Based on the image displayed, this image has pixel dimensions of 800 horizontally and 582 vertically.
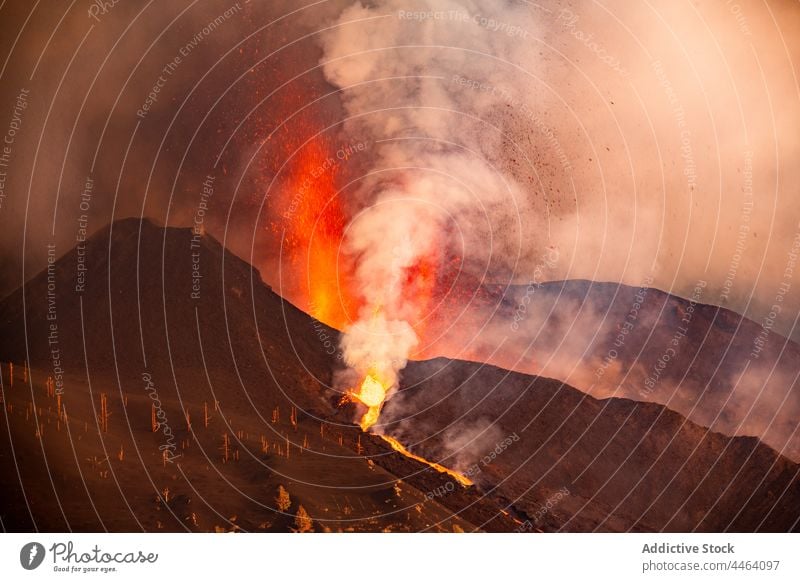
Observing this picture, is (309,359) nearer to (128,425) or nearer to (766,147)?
(128,425)

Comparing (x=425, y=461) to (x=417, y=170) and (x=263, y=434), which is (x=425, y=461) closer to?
(x=263, y=434)

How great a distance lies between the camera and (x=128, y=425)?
22.6 ft

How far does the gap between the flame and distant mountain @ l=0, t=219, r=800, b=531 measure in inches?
3.6

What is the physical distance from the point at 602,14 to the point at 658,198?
2.18 meters

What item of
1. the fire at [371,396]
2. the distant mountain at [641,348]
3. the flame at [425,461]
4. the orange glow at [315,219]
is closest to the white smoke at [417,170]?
the fire at [371,396]
